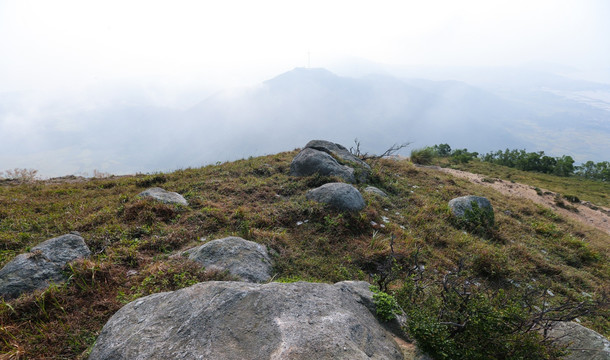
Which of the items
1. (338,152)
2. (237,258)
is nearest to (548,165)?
(338,152)

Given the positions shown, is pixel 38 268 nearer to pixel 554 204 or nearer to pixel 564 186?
pixel 554 204

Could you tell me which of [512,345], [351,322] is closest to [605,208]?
[512,345]

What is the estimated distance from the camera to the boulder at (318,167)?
14.2 m

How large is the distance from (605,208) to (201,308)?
29197 mm

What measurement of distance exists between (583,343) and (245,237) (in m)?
7.47

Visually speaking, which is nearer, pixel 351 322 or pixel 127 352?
pixel 127 352

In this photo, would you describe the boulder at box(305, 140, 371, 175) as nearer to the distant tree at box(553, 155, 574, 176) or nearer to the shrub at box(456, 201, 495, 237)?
the shrub at box(456, 201, 495, 237)

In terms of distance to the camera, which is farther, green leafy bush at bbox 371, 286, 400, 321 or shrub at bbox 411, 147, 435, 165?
shrub at bbox 411, 147, 435, 165

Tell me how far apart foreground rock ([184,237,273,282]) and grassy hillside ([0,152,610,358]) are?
37cm

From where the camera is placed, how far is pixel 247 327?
3.32m

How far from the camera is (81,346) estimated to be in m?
4.20

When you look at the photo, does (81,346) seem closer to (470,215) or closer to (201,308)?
(201,308)

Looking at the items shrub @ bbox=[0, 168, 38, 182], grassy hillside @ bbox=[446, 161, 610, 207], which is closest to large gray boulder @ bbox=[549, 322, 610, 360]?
shrub @ bbox=[0, 168, 38, 182]

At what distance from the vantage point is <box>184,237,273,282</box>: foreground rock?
6.30 meters
